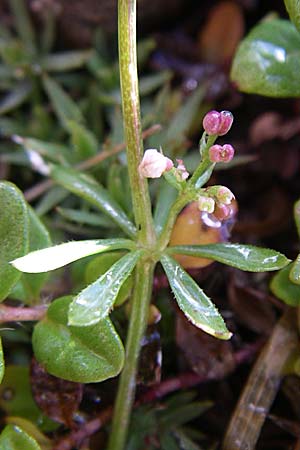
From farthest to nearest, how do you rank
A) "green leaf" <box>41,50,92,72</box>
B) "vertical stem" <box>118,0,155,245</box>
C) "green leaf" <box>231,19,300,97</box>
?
1. "green leaf" <box>41,50,92,72</box>
2. "green leaf" <box>231,19,300,97</box>
3. "vertical stem" <box>118,0,155,245</box>

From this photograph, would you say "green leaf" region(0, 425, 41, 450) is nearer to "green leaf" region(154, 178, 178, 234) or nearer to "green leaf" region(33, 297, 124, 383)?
"green leaf" region(33, 297, 124, 383)

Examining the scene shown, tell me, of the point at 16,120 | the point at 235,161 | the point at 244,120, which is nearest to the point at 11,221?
the point at 235,161

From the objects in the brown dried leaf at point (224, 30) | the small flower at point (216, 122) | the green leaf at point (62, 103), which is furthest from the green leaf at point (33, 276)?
the brown dried leaf at point (224, 30)

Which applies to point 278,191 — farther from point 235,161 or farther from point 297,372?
point 297,372

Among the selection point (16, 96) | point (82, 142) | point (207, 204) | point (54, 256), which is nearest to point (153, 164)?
point (207, 204)

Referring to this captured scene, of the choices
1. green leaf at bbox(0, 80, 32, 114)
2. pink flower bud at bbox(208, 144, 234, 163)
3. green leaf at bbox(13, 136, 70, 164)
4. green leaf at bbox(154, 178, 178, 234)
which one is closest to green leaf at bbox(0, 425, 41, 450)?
green leaf at bbox(154, 178, 178, 234)

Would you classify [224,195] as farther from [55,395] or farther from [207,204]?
[55,395]
